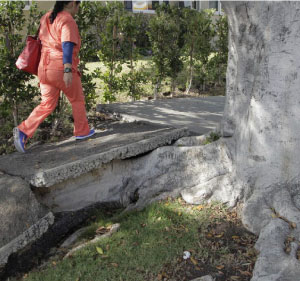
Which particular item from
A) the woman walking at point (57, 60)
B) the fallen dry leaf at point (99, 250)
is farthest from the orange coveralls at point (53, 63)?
the fallen dry leaf at point (99, 250)

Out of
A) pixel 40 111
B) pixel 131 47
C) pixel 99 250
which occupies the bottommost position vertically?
pixel 99 250

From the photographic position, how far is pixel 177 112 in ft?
22.3

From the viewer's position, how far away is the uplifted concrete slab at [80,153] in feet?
12.4

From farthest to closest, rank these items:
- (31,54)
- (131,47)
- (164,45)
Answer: (164,45) → (131,47) → (31,54)

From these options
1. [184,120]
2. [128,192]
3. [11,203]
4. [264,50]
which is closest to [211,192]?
[128,192]

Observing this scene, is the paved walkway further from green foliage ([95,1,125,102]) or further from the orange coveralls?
the orange coveralls

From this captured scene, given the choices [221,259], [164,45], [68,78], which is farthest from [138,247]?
[164,45]

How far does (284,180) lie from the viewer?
10.7ft

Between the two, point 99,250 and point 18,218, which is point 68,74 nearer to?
point 18,218

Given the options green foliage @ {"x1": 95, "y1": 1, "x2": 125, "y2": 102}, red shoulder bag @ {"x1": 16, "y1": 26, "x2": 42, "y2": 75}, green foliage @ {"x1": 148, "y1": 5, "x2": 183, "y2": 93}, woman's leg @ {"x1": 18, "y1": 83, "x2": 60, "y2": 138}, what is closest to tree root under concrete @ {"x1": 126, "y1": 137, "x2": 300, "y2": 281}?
woman's leg @ {"x1": 18, "y1": 83, "x2": 60, "y2": 138}

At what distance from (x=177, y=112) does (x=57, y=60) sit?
2.94 metres

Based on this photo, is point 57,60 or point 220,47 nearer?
point 57,60

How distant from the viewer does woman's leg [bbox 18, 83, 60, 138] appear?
14.9ft

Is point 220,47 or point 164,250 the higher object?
point 220,47
